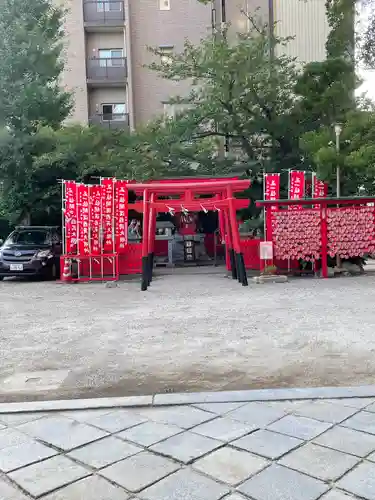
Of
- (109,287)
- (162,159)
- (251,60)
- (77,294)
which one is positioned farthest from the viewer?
(162,159)

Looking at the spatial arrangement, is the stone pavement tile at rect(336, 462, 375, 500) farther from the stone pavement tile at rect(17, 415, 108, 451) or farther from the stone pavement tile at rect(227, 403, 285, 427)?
the stone pavement tile at rect(17, 415, 108, 451)

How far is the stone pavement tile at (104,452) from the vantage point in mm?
2723

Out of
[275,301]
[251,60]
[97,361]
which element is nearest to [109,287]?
[275,301]

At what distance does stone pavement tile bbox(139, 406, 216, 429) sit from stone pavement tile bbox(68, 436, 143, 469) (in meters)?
0.42

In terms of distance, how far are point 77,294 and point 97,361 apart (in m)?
5.49

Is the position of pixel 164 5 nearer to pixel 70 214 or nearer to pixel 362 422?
pixel 70 214

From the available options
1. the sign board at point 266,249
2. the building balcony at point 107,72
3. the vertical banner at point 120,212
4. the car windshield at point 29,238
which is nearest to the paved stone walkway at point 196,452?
the sign board at point 266,249

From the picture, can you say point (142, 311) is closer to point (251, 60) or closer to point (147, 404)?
point (147, 404)

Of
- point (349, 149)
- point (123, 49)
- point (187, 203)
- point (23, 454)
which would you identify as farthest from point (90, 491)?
point (123, 49)

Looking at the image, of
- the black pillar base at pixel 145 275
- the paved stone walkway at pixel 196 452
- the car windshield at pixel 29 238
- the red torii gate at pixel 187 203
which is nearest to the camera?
the paved stone walkway at pixel 196 452

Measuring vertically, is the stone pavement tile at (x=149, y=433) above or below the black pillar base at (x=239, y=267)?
below

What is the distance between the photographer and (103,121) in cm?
2370

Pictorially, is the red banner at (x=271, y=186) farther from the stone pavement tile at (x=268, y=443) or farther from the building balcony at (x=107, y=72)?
the building balcony at (x=107, y=72)

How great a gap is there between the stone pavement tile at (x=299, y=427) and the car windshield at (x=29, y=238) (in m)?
11.6
